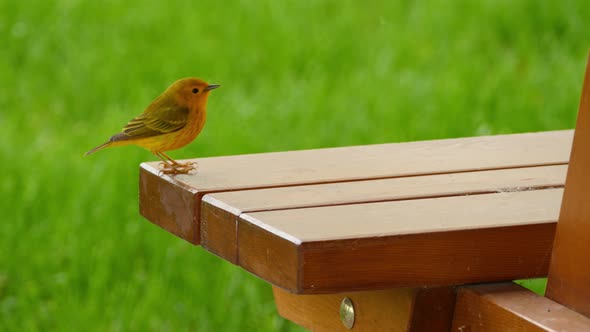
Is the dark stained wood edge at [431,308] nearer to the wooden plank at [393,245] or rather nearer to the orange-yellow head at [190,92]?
the wooden plank at [393,245]

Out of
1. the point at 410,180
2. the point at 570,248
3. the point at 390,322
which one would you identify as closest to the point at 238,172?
the point at 410,180

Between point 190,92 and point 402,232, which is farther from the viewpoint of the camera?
point 190,92

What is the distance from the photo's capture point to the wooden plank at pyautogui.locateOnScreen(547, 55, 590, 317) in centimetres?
176

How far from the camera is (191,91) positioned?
2.99m

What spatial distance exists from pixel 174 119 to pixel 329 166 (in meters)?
0.60

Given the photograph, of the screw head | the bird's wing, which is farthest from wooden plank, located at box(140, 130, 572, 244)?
the bird's wing

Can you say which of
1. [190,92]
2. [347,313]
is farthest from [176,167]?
[190,92]

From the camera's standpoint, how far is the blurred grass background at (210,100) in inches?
168

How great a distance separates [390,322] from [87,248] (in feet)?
8.44

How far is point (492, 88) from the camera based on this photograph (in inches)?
217

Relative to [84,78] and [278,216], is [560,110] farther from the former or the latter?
[278,216]

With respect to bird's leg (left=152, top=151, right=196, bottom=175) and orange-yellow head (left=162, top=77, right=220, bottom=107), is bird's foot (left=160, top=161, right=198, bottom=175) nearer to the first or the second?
bird's leg (left=152, top=151, right=196, bottom=175)

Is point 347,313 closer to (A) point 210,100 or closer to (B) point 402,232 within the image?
(B) point 402,232

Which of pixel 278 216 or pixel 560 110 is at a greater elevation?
pixel 278 216
